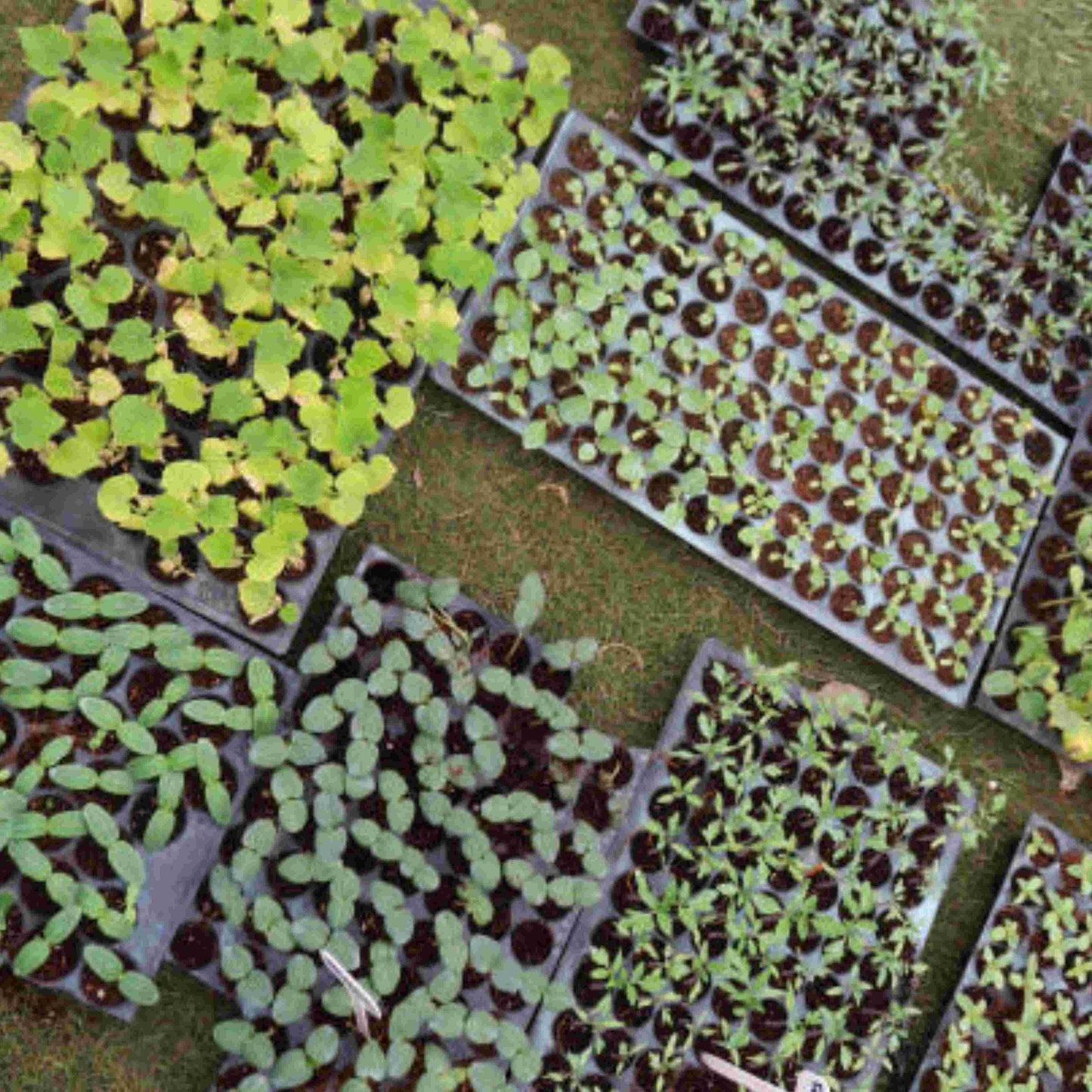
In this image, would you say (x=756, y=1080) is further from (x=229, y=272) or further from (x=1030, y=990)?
(x=229, y=272)

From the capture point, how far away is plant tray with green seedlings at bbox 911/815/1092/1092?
3027mm

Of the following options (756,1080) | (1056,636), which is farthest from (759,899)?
(1056,636)

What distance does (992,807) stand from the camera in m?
3.17

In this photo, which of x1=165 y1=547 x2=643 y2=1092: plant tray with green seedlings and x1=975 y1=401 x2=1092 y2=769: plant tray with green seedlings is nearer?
x1=165 y1=547 x2=643 y2=1092: plant tray with green seedlings

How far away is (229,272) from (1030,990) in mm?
2652

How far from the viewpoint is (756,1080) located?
2539mm

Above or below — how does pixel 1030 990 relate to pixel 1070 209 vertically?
below

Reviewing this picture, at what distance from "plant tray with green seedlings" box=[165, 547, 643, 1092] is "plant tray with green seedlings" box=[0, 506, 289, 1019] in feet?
0.31

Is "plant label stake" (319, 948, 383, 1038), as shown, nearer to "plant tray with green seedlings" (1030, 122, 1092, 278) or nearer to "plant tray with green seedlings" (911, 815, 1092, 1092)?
"plant tray with green seedlings" (911, 815, 1092, 1092)

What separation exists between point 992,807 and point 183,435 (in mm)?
2259

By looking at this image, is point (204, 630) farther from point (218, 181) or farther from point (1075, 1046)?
point (1075, 1046)

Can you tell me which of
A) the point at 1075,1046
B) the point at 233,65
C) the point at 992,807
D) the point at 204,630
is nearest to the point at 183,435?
the point at 204,630

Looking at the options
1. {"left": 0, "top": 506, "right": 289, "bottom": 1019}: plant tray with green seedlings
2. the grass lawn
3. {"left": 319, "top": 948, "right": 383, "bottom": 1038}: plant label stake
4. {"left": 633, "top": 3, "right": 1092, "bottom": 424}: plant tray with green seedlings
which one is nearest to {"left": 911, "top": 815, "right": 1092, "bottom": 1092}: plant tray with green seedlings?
the grass lawn

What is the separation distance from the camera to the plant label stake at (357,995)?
2.44 m
